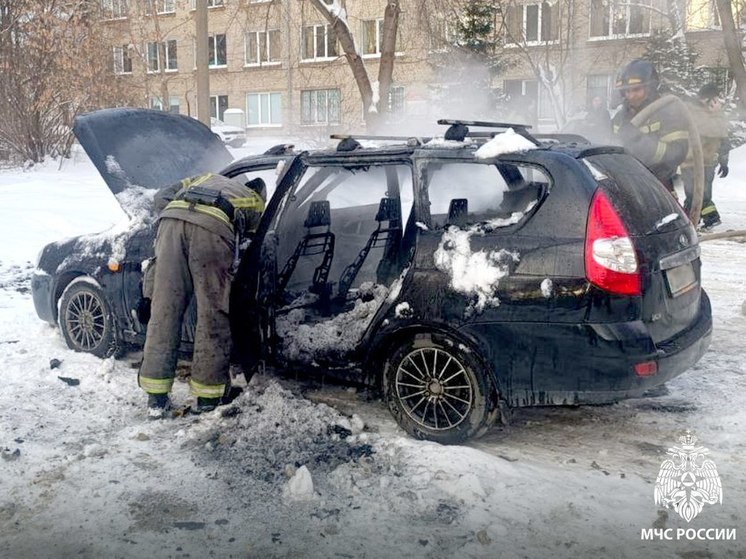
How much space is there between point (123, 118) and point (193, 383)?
7.19 ft

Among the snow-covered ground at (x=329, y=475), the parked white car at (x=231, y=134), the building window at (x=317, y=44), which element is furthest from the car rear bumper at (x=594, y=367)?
the building window at (x=317, y=44)

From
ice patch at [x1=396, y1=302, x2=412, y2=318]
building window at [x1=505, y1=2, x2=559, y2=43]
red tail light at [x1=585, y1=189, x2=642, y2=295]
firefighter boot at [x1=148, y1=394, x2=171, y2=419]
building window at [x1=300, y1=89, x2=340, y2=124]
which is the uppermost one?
building window at [x1=505, y1=2, x2=559, y2=43]

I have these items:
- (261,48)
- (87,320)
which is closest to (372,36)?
(261,48)

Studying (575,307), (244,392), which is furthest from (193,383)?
(575,307)

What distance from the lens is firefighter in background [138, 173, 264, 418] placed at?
437 cm

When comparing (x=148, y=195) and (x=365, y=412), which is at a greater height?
(x=148, y=195)

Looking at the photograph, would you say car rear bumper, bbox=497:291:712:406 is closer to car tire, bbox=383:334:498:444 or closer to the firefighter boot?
car tire, bbox=383:334:498:444

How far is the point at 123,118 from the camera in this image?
18.1 feet

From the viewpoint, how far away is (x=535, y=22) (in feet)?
101

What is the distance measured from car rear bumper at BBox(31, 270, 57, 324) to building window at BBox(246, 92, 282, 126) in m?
32.4

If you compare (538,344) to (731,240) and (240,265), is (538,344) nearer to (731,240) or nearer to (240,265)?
(240,265)

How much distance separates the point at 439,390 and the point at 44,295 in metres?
3.32

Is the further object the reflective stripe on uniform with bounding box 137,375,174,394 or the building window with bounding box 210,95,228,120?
the building window with bounding box 210,95,228,120

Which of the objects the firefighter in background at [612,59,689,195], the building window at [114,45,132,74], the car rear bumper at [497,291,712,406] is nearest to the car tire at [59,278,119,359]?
the car rear bumper at [497,291,712,406]
